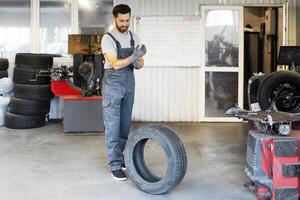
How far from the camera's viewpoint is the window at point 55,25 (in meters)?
8.04

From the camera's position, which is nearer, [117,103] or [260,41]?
[117,103]

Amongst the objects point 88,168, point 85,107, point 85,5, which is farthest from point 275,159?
point 85,5

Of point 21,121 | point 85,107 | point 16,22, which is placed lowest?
point 21,121

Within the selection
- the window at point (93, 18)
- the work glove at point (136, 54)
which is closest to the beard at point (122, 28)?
the work glove at point (136, 54)

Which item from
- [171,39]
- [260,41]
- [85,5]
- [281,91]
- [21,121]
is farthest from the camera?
[260,41]

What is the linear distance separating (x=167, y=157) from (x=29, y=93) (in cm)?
422

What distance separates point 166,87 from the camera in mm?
8094

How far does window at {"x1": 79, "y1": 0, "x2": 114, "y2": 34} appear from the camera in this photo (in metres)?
8.07

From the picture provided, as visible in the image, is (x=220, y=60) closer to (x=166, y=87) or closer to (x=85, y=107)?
(x=166, y=87)

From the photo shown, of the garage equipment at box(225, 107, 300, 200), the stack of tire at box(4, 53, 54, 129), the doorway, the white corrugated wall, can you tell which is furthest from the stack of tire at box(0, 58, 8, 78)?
the garage equipment at box(225, 107, 300, 200)

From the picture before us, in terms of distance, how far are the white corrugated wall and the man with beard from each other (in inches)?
149

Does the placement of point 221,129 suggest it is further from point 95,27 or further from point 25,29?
point 25,29

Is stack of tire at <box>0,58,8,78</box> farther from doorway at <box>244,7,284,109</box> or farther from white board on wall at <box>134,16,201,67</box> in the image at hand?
doorway at <box>244,7,284,109</box>

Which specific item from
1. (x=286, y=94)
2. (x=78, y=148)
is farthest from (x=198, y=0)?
(x=78, y=148)
